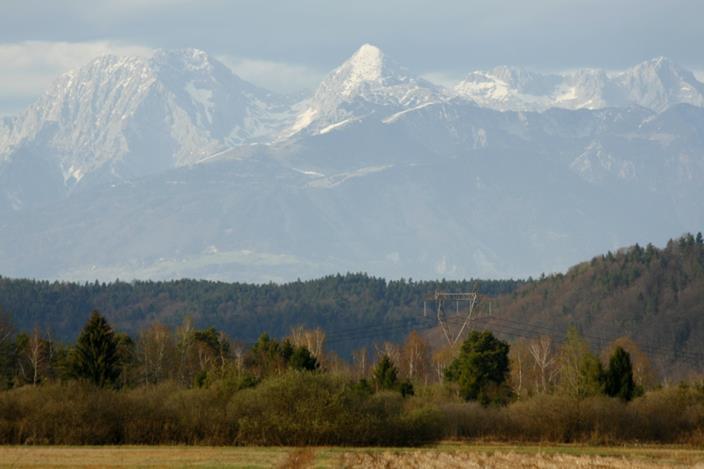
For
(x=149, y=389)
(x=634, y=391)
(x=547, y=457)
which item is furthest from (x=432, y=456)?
(x=634, y=391)

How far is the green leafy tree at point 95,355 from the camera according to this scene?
106 m

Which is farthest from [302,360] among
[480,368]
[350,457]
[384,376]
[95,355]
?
[350,457]

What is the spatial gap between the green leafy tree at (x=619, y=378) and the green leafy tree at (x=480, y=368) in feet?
32.1

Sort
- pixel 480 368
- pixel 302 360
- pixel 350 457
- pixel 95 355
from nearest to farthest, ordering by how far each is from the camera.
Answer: pixel 350 457
pixel 95 355
pixel 302 360
pixel 480 368

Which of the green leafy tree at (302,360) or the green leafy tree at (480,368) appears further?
the green leafy tree at (480,368)

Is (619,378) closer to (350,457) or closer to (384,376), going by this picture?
(384,376)

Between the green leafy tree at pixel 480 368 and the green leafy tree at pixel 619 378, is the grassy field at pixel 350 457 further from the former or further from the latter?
the green leafy tree at pixel 480 368

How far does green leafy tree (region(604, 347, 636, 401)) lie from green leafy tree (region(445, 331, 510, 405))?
385 inches

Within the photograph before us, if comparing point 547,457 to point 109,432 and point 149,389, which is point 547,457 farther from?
point 149,389

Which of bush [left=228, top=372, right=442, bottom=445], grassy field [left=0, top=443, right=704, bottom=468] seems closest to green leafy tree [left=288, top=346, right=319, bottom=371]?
bush [left=228, top=372, right=442, bottom=445]

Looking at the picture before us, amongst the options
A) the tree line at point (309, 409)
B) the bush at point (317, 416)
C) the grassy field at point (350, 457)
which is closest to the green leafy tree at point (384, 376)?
the tree line at point (309, 409)

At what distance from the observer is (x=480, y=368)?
400 ft

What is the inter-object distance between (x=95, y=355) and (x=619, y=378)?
35.9 meters

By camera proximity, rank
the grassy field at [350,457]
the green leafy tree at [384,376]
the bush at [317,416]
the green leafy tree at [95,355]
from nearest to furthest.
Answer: the grassy field at [350,457] < the bush at [317,416] < the green leafy tree at [95,355] < the green leafy tree at [384,376]
